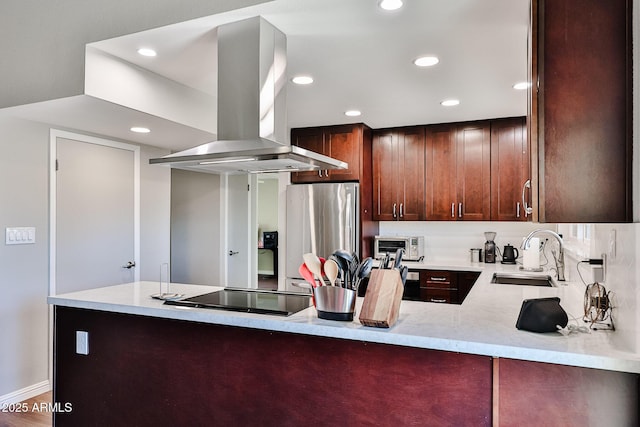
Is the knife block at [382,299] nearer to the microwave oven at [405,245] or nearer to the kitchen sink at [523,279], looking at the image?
the kitchen sink at [523,279]

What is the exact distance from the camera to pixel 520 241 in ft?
14.4

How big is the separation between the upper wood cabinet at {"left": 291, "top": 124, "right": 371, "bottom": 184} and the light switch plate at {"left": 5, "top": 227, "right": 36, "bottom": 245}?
2395mm

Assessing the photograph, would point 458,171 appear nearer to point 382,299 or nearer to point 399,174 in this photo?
point 399,174

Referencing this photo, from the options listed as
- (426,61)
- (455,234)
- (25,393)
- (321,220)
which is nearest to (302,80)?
(426,61)

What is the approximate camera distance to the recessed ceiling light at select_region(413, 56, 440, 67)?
2582 millimetres

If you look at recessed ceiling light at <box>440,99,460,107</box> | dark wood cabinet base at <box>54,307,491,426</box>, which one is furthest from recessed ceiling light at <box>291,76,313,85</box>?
dark wood cabinet base at <box>54,307,491,426</box>

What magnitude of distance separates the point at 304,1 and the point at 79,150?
2462 mm

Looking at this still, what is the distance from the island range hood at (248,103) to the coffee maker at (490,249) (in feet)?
8.66

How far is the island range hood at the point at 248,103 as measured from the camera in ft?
6.88

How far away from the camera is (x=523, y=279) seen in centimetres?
352

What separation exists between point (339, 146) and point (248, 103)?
2370 mm

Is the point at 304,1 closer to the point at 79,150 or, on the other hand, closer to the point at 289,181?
the point at 79,150

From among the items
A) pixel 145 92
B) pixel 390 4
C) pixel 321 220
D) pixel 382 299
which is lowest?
pixel 382 299

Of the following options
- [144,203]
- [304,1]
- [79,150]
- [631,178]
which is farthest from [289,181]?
[631,178]
